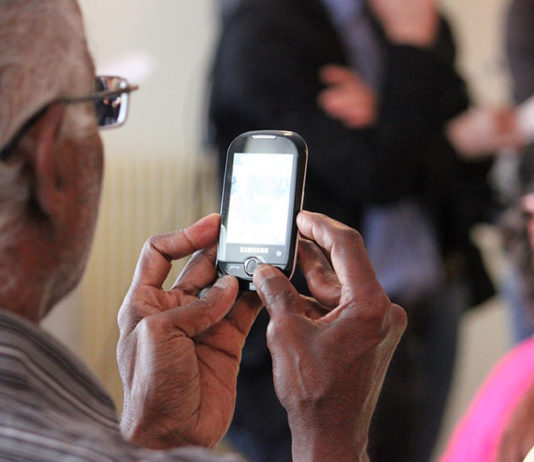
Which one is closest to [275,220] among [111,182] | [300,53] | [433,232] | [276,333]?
[276,333]

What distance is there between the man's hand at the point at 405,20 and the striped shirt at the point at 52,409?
0.93m

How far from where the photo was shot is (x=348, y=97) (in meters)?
1.27

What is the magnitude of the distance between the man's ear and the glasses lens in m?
0.06

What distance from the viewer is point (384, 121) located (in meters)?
1.27

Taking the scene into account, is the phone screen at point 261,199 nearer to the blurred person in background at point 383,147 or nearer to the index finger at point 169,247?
the index finger at point 169,247

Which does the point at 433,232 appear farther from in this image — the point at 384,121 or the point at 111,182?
the point at 111,182

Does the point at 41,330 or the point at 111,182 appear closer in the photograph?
the point at 41,330

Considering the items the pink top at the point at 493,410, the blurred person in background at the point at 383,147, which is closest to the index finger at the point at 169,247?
the blurred person in background at the point at 383,147

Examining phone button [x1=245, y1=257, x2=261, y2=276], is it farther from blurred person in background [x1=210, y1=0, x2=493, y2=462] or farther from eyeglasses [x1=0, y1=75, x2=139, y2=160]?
blurred person in background [x1=210, y1=0, x2=493, y2=462]

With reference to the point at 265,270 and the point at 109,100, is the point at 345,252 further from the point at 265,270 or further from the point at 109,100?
the point at 109,100

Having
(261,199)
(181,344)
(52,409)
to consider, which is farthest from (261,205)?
(52,409)

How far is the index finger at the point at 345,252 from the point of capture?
0.64 m

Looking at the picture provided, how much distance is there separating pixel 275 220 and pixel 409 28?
0.83 m

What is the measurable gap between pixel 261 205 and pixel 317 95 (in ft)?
1.78
